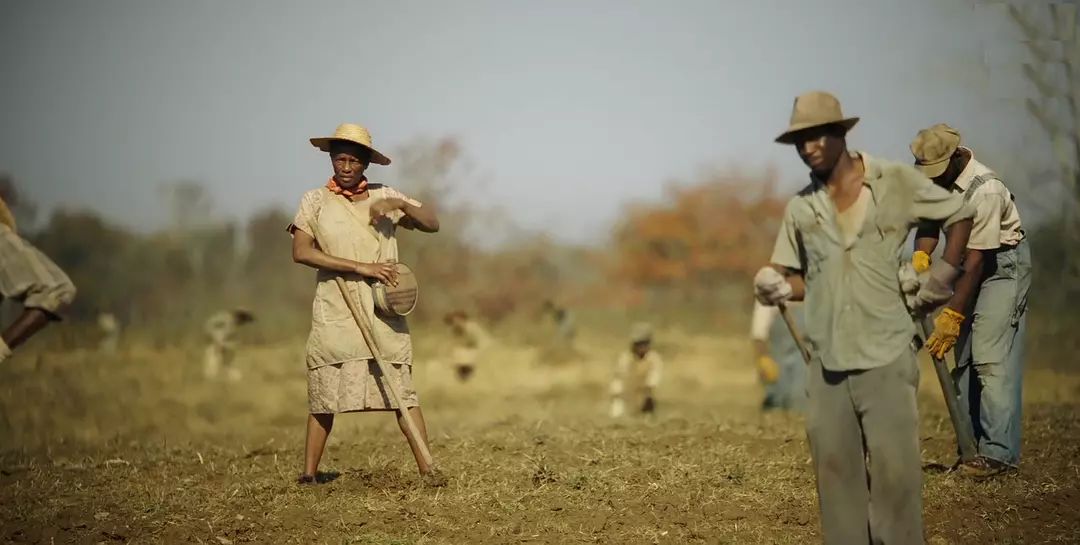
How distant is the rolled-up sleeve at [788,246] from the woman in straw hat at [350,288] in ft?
8.79

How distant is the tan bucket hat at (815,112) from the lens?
4641 mm

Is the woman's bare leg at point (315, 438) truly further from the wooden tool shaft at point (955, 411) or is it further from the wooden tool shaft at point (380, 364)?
the wooden tool shaft at point (955, 411)

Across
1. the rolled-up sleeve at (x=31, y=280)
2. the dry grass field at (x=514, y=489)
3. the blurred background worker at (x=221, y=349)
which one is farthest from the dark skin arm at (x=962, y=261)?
the blurred background worker at (x=221, y=349)

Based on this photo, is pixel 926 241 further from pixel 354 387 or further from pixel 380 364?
pixel 354 387

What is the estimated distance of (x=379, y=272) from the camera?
22.4 feet

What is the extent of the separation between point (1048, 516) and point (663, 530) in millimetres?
2186

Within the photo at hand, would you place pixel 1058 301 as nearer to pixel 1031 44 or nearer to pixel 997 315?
pixel 1031 44

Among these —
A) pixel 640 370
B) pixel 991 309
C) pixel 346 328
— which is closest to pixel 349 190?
pixel 346 328

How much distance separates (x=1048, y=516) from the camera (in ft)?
20.4

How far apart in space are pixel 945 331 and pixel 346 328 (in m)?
3.53

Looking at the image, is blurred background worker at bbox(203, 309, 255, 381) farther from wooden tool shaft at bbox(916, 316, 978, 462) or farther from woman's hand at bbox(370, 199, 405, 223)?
wooden tool shaft at bbox(916, 316, 978, 462)

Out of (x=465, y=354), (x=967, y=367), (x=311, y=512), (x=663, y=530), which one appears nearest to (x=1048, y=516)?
(x=967, y=367)

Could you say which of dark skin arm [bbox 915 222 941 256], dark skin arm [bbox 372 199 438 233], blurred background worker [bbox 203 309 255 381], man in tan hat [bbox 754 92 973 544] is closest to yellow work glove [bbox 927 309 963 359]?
dark skin arm [bbox 915 222 941 256]

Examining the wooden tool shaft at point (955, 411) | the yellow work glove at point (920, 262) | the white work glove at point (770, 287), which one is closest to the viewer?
the white work glove at point (770, 287)
